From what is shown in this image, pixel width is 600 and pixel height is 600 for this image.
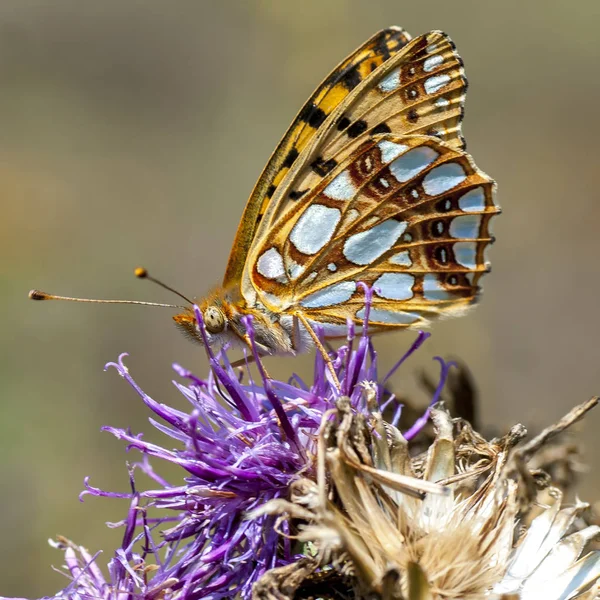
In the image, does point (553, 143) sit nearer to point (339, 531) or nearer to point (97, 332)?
point (97, 332)

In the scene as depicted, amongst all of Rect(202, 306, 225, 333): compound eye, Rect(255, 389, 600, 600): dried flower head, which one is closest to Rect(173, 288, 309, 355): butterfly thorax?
Rect(202, 306, 225, 333): compound eye

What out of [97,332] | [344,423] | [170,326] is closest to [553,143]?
[170,326]

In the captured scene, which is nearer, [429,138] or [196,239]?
[429,138]

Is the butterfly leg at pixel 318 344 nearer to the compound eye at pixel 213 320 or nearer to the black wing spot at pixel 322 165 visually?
the compound eye at pixel 213 320

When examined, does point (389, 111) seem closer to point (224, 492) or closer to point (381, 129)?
point (381, 129)

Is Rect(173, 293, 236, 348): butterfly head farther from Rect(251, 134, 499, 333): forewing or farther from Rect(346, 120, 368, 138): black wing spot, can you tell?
Rect(346, 120, 368, 138): black wing spot

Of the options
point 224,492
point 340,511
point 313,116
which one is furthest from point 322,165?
point 340,511
